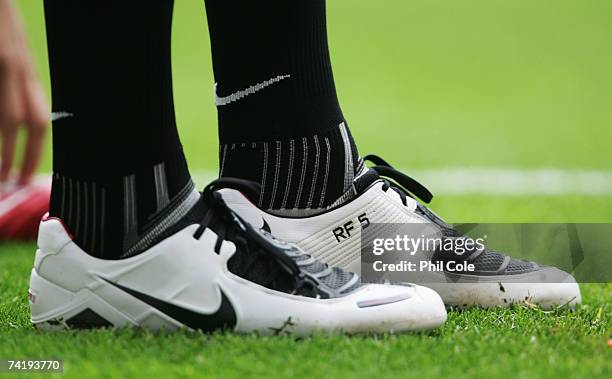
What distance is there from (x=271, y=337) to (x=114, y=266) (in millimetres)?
235

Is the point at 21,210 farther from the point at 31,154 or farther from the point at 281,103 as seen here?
the point at 281,103

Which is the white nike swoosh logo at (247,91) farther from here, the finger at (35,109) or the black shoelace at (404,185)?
the finger at (35,109)

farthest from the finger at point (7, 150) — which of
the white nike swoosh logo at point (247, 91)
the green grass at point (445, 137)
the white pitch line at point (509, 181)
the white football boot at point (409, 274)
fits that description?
the white football boot at point (409, 274)

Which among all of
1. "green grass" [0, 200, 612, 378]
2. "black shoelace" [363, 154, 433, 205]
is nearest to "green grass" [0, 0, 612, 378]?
"green grass" [0, 200, 612, 378]

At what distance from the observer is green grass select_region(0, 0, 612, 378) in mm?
1146

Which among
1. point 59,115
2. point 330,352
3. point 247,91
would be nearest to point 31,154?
point 247,91

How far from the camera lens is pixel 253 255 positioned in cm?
131

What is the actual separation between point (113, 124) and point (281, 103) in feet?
1.22

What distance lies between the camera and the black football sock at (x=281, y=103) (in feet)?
4.99

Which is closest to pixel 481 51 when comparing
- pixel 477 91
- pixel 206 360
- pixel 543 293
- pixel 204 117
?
pixel 477 91

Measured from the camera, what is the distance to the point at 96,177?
126 centimetres

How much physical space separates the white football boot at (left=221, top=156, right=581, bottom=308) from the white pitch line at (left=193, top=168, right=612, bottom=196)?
2236mm

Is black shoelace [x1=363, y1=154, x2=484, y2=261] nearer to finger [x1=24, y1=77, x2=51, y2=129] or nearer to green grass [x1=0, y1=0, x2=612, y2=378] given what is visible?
green grass [x1=0, y1=0, x2=612, y2=378]

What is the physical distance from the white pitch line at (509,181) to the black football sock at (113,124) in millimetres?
2618
